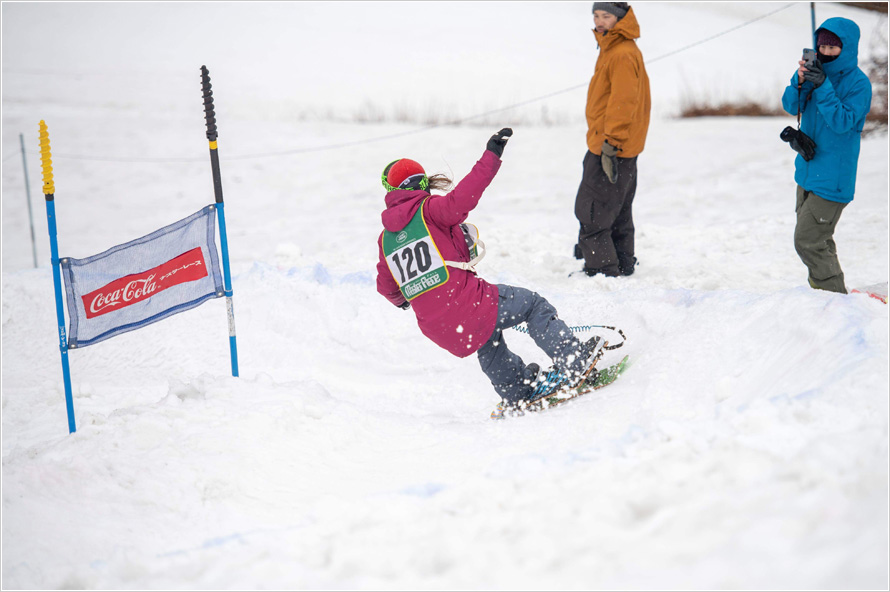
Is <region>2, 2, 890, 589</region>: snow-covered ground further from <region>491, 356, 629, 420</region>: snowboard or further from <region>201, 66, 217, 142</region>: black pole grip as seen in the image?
<region>201, 66, 217, 142</region>: black pole grip

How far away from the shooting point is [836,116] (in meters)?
4.02

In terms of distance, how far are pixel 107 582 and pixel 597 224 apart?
4355 mm

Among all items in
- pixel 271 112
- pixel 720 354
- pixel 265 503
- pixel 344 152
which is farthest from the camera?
pixel 271 112

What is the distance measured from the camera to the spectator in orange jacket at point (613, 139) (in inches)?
208

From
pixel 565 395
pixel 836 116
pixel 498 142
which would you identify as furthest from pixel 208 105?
pixel 836 116

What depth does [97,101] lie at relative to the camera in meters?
15.9

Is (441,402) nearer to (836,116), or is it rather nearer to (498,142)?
(498,142)

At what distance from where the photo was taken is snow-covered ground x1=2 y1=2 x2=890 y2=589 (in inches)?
81.0

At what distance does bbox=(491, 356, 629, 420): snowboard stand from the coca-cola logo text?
1985mm

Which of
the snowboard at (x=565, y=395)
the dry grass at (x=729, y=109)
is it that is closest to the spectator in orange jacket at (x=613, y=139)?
the snowboard at (x=565, y=395)

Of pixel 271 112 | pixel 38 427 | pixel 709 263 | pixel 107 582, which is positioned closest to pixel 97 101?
pixel 271 112

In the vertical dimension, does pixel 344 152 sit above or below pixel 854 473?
above

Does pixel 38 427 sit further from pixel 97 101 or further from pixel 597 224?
pixel 97 101

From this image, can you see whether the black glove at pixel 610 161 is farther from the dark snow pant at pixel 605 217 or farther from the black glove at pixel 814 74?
the black glove at pixel 814 74
